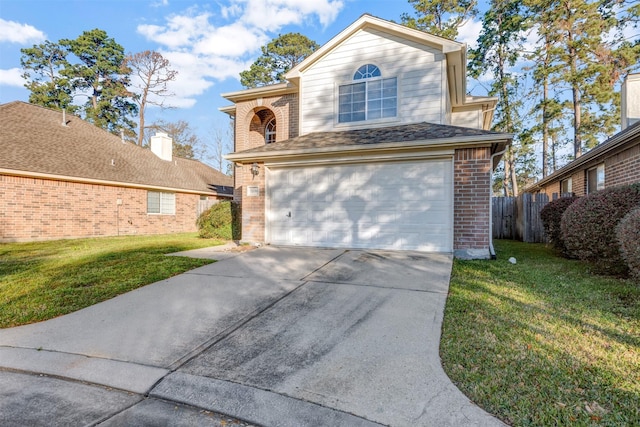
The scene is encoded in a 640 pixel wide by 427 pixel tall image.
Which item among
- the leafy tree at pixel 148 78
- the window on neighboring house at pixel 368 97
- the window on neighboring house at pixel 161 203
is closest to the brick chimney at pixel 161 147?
the window on neighboring house at pixel 161 203

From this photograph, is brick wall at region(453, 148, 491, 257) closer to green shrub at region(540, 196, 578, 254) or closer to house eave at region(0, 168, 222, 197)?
green shrub at region(540, 196, 578, 254)

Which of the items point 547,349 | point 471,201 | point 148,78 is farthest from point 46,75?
point 547,349

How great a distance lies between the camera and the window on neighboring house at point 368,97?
9.34 meters

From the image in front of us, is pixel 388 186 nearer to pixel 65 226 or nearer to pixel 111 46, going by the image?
pixel 65 226

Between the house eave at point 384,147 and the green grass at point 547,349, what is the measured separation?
306 cm

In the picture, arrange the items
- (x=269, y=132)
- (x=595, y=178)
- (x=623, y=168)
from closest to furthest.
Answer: (x=623, y=168) < (x=595, y=178) < (x=269, y=132)

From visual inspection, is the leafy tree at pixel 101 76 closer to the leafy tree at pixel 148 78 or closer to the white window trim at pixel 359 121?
the leafy tree at pixel 148 78

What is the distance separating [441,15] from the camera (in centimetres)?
2189

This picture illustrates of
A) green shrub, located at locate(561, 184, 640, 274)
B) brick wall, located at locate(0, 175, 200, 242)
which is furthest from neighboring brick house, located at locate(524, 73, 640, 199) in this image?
brick wall, located at locate(0, 175, 200, 242)

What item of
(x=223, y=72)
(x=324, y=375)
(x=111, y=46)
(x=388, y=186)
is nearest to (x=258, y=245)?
(x=388, y=186)

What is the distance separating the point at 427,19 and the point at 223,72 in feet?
48.5

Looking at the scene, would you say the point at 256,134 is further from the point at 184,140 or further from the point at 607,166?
the point at 184,140

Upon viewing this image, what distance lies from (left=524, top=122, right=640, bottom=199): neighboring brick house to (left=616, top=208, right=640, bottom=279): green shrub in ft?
11.8

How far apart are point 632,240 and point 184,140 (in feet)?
117
